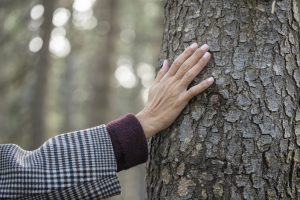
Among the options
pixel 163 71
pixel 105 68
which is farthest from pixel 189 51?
pixel 105 68

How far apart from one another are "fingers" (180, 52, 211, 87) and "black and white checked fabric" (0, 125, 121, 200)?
1.30 ft

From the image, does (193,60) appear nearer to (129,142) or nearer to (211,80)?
(211,80)

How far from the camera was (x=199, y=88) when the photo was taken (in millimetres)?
2135

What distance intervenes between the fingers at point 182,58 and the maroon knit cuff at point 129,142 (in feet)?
0.85

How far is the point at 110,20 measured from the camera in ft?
26.9

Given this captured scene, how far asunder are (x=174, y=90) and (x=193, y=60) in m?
0.15

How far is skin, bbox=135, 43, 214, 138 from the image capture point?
2.17 meters

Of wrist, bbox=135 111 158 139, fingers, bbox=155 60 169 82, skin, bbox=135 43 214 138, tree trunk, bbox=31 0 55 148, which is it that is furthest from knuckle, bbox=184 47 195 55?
tree trunk, bbox=31 0 55 148

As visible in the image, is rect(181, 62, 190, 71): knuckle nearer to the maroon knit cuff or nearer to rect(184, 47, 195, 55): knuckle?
rect(184, 47, 195, 55): knuckle

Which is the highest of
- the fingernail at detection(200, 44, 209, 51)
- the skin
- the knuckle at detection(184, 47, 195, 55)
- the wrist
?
the fingernail at detection(200, 44, 209, 51)

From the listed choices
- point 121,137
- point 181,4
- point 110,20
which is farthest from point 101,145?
point 110,20

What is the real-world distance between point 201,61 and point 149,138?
0.45 meters

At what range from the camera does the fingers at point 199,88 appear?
213 centimetres

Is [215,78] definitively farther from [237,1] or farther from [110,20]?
[110,20]
